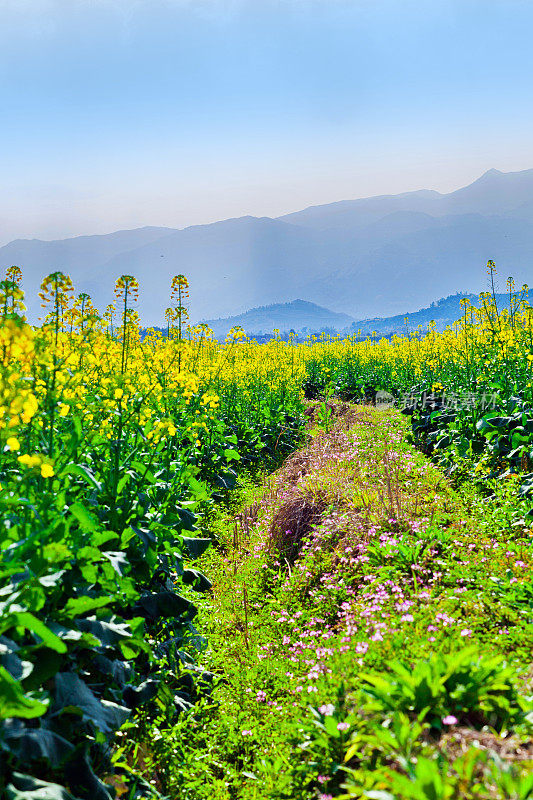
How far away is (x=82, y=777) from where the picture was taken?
233 centimetres

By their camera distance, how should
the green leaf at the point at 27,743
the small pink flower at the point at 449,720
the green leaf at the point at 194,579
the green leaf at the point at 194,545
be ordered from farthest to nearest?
the green leaf at the point at 194,545
the green leaf at the point at 194,579
the small pink flower at the point at 449,720
the green leaf at the point at 27,743

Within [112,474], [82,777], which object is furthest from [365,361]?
[82,777]

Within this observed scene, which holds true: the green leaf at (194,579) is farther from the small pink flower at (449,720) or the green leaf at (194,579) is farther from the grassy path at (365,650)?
the small pink flower at (449,720)

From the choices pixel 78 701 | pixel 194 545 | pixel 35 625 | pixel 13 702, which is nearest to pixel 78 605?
pixel 78 701

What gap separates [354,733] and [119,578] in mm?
1394

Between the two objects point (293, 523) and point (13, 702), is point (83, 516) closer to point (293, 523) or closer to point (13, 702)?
point (13, 702)

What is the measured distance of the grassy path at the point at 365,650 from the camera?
2215 millimetres

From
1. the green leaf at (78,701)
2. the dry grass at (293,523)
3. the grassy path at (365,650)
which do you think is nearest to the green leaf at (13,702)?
the green leaf at (78,701)

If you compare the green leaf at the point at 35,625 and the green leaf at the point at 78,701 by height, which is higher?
the green leaf at the point at 35,625

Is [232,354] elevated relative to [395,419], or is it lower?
elevated

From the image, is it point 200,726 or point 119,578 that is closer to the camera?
point 119,578

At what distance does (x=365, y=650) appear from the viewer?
3289 mm

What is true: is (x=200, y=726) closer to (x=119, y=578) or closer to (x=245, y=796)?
(x=245, y=796)

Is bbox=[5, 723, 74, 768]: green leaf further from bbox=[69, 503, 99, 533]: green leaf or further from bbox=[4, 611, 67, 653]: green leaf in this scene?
bbox=[69, 503, 99, 533]: green leaf
